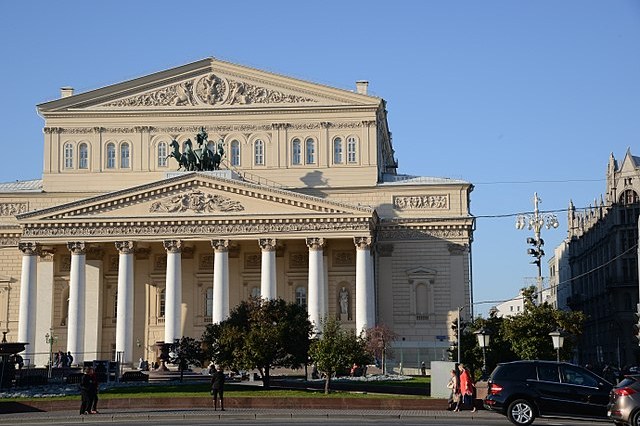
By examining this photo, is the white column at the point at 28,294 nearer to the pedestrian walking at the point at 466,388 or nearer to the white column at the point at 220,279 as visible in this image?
the white column at the point at 220,279

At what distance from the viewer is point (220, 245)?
248 ft

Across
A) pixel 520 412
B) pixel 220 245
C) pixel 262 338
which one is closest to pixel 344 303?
pixel 220 245

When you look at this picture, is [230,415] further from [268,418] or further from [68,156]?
[68,156]

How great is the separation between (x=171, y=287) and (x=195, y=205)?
5.91 meters

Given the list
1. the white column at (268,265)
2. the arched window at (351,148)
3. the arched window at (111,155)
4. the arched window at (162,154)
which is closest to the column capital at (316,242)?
the white column at (268,265)

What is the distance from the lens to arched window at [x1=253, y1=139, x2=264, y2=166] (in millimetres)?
83350

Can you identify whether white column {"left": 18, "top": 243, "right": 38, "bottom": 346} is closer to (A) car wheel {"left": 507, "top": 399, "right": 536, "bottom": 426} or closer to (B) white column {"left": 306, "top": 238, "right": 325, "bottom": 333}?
(B) white column {"left": 306, "top": 238, "right": 325, "bottom": 333}

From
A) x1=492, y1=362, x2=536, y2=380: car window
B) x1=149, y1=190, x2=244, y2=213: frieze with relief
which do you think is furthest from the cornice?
x1=492, y1=362, x2=536, y2=380: car window

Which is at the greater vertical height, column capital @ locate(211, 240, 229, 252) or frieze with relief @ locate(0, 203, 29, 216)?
frieze with relief @ locate(0, 203, 29, 216)

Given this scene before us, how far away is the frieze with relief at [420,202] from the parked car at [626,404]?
170 feet

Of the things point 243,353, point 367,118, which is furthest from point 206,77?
point 243,353

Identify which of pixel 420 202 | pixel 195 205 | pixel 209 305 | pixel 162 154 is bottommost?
pixel 209 305

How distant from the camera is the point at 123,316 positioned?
7512 cm

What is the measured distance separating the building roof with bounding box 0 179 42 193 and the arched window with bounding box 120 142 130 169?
6.54 m
